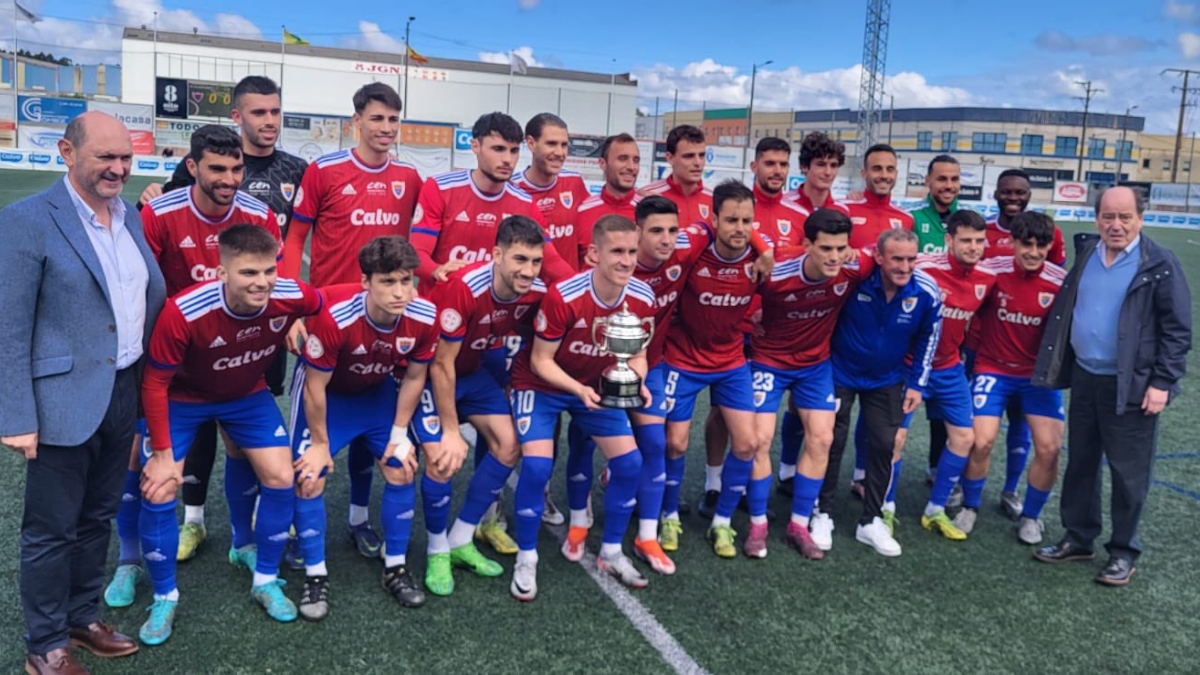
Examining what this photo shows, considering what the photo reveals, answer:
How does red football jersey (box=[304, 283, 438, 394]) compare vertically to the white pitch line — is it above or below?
above

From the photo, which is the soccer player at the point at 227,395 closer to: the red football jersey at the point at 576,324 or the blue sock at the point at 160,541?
the blue sock at the point at 160,541

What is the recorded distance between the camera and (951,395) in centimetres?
535

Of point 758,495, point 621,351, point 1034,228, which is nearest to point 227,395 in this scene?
point 621,351

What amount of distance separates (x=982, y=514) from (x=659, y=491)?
2.30m

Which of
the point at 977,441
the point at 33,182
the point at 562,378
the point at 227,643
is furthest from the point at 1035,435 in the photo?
the point at 33,182

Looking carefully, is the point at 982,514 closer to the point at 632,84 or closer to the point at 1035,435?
the point at 1035,435

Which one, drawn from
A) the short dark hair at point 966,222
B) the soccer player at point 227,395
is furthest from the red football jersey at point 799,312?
the soccer player at point 227,395

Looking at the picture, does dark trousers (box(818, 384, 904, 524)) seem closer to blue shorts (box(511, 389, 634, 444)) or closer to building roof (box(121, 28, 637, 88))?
blue shorts (box(511, 389, 634, 444))

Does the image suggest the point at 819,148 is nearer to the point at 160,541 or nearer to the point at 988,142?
the point at 160,541

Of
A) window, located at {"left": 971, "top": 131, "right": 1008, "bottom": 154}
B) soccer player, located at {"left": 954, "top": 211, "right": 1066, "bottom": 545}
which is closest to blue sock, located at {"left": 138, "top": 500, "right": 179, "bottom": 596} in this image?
soccer player, located at {"left": 954, "top": 211, "right": 1066, "bottom": 545}

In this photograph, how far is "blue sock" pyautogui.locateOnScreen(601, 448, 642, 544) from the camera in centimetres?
452

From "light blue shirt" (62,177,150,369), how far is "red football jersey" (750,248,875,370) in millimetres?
3060

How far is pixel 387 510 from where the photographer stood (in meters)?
4.30

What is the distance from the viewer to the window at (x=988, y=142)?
7650cm
